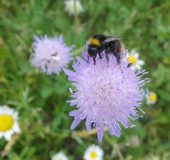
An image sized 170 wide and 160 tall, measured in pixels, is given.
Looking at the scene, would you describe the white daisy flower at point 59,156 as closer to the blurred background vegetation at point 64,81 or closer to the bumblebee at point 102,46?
the blurred background vegetation at point 64,81

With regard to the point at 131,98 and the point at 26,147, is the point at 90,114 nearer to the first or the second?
the point at 131,98

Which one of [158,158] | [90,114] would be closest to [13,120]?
[90,114]

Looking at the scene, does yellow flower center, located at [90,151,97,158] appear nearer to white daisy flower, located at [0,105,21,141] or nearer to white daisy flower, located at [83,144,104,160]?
white daisy flower, located at [83,144,104,160]

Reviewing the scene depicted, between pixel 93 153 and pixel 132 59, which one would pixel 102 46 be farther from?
pixel 93 153

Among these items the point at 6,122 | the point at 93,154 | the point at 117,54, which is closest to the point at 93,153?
the point at 93,154

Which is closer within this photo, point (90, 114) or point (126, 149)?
point (90, 114)

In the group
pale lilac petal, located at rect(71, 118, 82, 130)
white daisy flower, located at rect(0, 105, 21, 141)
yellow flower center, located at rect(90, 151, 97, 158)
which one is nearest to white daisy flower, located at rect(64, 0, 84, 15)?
white daisy flower, located at rect(0, 105, 21, 141)

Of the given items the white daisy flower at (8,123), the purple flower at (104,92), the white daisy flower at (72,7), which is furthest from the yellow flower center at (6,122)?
the white daisy flower at (72,7)
